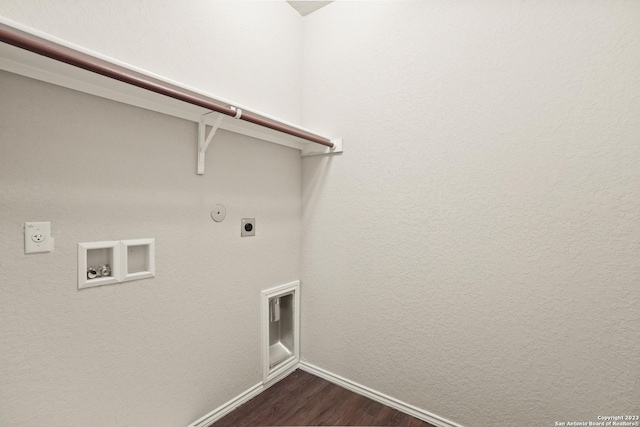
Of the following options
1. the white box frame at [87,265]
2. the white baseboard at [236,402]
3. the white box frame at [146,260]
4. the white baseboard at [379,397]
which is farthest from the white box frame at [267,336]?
the white box frame at [87,265]

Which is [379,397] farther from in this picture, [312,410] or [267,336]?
[267,336]

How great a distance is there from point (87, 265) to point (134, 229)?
204 millimetres

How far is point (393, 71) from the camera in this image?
5.29ft

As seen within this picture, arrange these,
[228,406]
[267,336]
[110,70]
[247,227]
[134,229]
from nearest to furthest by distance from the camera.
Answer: [110,70]
[134,229]
[228,406]
[247,227]
[267,336]

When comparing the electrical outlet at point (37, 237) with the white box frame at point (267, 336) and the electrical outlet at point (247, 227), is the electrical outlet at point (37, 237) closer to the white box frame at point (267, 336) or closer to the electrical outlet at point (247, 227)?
the electrical outlet at point (247, 227)

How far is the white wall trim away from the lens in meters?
1.42

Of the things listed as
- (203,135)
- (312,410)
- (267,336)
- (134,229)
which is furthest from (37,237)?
(312,410)

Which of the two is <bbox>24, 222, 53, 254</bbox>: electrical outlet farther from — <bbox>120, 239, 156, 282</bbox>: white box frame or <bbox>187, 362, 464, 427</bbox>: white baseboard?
<bbox>187, 362, 464, 427</bbox>: white baseboard

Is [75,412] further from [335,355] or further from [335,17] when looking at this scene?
[335,17]

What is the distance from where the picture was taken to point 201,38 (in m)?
1.41

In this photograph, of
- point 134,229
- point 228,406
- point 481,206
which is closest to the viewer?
point 134,229

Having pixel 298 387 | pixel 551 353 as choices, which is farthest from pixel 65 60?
pixel 551 353

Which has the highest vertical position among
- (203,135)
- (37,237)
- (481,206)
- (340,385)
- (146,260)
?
(203,135)

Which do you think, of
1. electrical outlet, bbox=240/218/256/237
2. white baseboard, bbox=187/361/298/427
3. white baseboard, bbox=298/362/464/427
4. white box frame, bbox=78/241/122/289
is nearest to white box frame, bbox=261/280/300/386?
white baseboard, bbox=187/361/298/427
